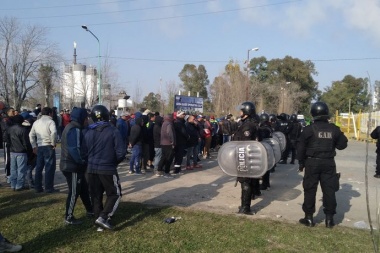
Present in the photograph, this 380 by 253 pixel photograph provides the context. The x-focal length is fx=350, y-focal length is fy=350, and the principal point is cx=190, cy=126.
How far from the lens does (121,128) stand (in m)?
12.0

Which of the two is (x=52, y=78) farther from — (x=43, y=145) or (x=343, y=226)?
(x=343, y=226)

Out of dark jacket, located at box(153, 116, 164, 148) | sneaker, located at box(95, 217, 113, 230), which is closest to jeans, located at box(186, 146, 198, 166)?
dark jacket, located at box(153, 116, 164, 148)

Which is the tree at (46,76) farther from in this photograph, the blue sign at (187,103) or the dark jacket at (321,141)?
the dark jacket at (321,141)

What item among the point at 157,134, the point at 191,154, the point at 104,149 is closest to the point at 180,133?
the point at 157,134

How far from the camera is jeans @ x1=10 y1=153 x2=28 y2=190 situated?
26.7 ft

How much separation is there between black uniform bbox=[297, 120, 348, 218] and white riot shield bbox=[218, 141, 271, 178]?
0.79 meters

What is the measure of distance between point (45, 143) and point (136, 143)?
130 inches

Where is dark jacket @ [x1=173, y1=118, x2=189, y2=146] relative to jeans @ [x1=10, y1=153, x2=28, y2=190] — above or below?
above

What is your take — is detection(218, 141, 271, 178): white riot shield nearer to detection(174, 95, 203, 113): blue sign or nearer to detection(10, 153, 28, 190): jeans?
detection(10, 153, 28, 190): jeans

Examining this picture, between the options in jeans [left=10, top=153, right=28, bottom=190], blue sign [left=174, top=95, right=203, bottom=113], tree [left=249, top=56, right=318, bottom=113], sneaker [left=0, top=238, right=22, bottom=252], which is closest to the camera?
sneaker [left=0, top=238, right=22, bottom=252]

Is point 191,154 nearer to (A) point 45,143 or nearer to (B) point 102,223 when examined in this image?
(A) point 45,143

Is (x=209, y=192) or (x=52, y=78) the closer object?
(x=209, y=192)

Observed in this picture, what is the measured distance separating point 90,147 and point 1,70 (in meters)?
28.3

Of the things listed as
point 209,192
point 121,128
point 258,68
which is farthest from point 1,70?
point 258,68
